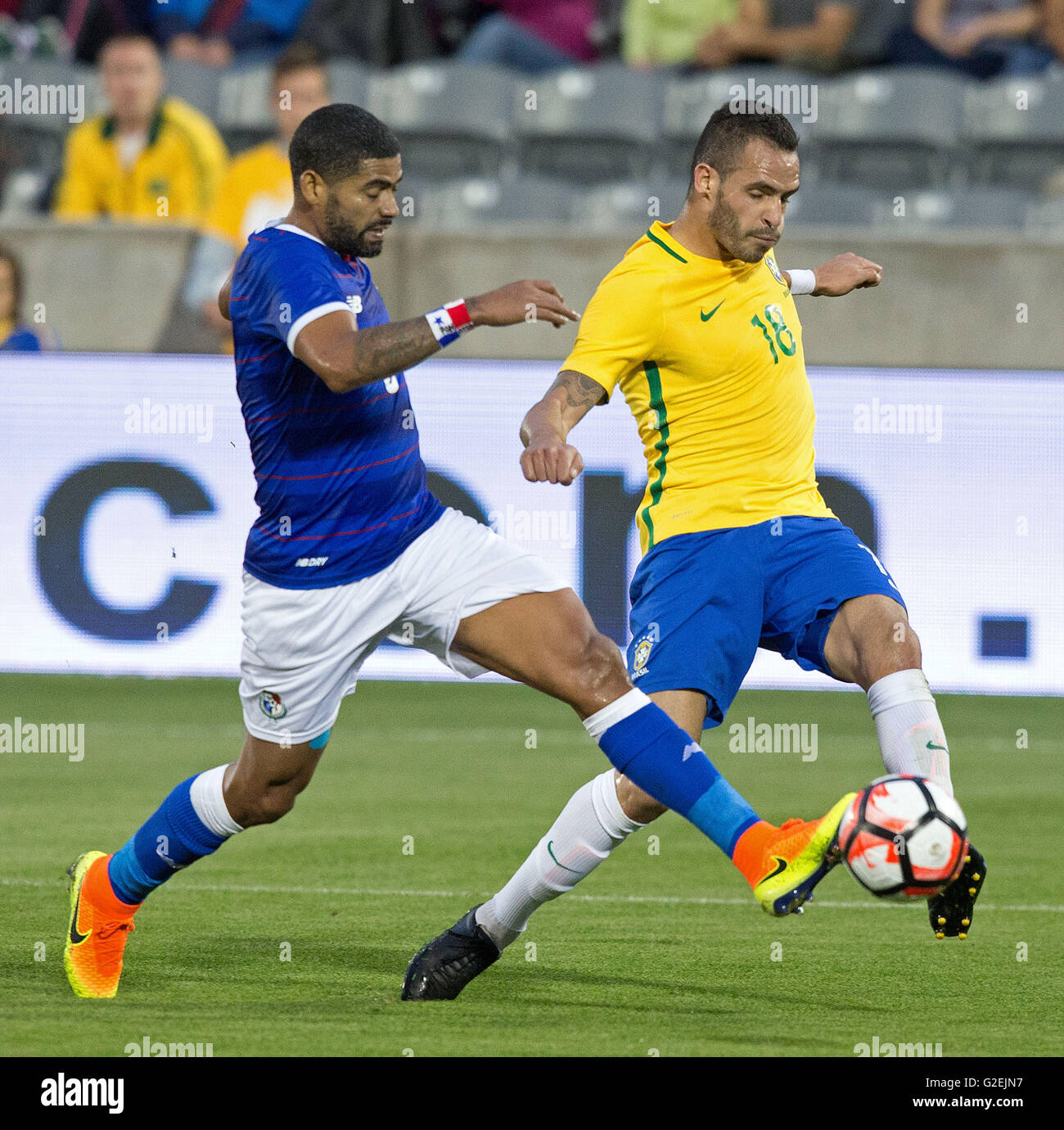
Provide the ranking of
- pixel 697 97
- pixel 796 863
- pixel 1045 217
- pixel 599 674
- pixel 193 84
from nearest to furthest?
pixel 796 863, pixel 599 674, pixel 1045 217, pixel 697 97, pixel 193 84

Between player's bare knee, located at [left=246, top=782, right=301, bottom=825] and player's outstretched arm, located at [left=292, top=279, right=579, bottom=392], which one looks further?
player's bare knee, located at [left=246, top=782, right=301, bottom=825]

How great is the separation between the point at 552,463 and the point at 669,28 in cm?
967

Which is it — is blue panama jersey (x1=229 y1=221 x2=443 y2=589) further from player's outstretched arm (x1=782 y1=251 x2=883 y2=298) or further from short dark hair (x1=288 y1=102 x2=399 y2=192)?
A: player's outstretched arm (x1=782 y1=251 x2=883 y2=298)

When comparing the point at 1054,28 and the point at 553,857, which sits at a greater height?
the point at 1054,28

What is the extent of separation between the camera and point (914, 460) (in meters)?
9.93

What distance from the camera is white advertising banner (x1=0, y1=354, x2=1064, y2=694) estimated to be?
9.82m

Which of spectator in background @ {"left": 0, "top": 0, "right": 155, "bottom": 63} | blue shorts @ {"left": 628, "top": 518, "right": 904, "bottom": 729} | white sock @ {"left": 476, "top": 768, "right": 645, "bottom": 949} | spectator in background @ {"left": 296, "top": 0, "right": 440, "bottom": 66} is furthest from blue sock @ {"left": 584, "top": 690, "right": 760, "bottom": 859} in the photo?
spectator in background @ {"left": 0, "top": 0, "right": 155, "bottom": 63}

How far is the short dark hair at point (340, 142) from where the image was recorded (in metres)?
4.34

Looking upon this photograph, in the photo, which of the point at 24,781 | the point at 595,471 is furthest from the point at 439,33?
the point at 24,781

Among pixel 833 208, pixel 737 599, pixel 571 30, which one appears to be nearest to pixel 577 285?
pixel 833 208

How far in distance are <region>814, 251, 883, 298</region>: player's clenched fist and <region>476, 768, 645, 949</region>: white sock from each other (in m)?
1.51

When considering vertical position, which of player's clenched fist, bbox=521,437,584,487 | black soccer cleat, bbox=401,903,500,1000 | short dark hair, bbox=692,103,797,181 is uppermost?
short dark hair, bbox=692,103,797,181

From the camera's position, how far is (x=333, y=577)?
442 centimetres

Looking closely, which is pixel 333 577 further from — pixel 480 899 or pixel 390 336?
pixel 480 899
